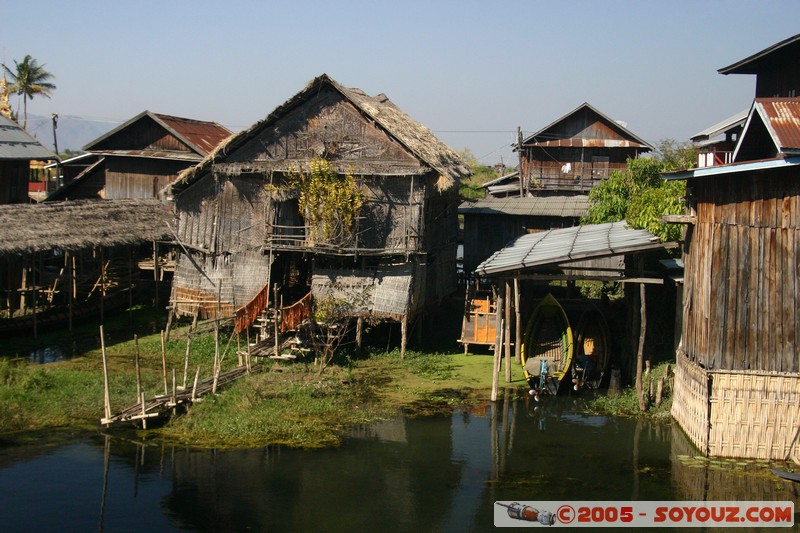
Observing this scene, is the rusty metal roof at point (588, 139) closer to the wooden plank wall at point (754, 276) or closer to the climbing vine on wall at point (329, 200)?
the climbing vine on wall at point (329, 200)

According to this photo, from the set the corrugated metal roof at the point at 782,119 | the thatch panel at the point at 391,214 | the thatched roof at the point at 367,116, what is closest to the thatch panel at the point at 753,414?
the corrugated metal roof at the point at 782,119

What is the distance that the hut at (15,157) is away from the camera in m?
31.5

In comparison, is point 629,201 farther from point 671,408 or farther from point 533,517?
point 533,517

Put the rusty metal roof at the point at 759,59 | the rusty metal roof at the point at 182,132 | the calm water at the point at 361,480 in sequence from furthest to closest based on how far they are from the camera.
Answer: the rusty metal roof at the point at 182,132 → the rusty metal roof at the point at 759,59 → the calm water at the point at 361,480

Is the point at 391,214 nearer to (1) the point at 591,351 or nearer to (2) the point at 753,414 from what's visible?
(1) the point at 591,351

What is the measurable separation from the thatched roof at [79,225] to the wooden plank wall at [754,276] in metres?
17.2

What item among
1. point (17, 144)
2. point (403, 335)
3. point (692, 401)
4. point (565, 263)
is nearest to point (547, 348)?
point (565, 263)

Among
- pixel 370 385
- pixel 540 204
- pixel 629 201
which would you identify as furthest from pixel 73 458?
pixel 540 204

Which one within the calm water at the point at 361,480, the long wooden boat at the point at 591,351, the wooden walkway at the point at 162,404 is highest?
the long wooden boat at the point at 591,351

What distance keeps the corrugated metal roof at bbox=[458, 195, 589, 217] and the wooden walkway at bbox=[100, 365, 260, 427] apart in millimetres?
15591

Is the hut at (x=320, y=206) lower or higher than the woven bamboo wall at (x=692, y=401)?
higher

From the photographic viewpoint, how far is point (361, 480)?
14.9 meters

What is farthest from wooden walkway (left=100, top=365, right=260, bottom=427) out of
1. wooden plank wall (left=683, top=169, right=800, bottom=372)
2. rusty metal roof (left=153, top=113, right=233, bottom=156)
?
rusty metal roof (left=153, top=113, right=233, bottom=156)

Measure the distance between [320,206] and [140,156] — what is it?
13153 mm
